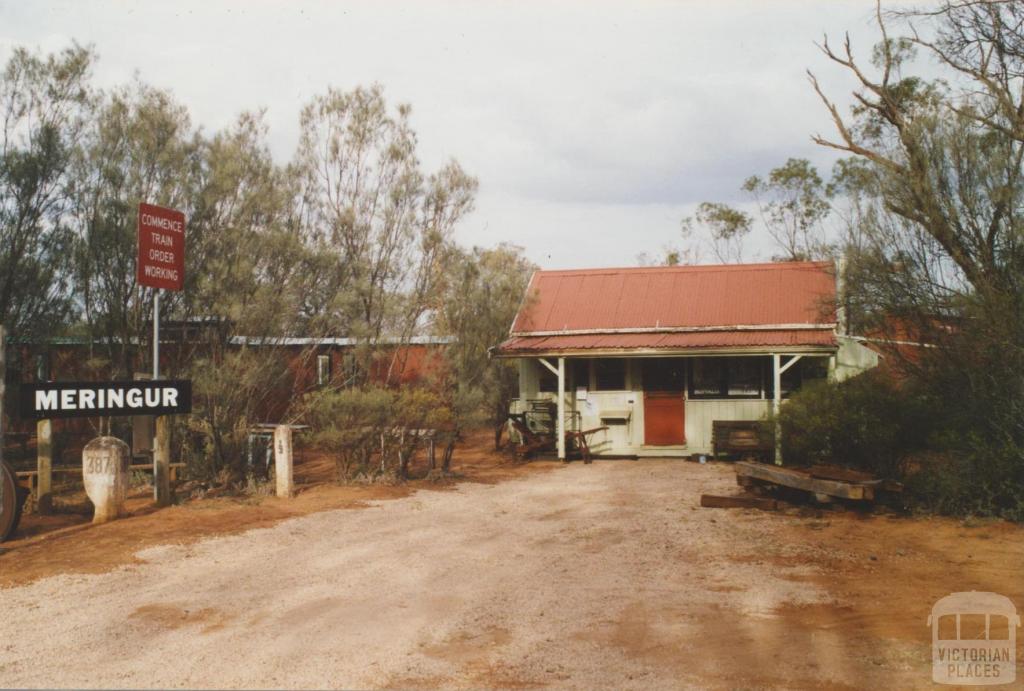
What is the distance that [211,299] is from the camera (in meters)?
13.2

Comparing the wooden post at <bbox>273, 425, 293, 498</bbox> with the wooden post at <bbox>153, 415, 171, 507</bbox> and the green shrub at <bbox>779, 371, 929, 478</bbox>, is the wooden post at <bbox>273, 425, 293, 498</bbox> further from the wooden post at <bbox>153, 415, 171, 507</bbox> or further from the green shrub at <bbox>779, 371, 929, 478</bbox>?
the green shrub at <bbox>779, 371, 929, 478</bbox>

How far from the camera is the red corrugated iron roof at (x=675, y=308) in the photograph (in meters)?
17.8

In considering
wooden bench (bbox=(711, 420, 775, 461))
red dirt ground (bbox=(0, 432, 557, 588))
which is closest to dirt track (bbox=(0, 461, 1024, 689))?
red dirt ground (bbox=(0, 432, 557, 588))

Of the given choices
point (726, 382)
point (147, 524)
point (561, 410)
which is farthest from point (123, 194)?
point (726, 382)

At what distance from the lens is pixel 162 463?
11398 mm

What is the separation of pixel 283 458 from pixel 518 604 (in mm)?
6266

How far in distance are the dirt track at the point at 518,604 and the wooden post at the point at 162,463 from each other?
1960 mm

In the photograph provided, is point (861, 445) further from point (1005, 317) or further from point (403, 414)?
point (403, 414)

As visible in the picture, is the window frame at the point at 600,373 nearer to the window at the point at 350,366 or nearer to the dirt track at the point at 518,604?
the window at the point at 350,366

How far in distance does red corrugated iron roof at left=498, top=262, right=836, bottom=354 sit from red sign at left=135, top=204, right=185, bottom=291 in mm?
7986

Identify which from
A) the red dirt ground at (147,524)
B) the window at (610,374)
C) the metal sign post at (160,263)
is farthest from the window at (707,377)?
the metal sign post at (160,263)

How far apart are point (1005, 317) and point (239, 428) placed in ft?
33.6

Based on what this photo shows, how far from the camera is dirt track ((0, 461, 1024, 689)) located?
538 centimetres

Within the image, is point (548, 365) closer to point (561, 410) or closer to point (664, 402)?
point (561, 410)
